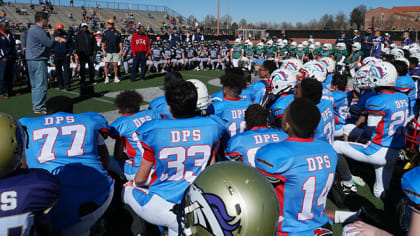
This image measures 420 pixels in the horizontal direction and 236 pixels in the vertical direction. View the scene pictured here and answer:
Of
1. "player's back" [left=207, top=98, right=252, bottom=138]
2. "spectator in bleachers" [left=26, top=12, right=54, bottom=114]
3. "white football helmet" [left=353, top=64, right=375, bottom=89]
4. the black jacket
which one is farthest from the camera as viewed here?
the black jacket

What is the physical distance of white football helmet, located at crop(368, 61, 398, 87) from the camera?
473 centimetres

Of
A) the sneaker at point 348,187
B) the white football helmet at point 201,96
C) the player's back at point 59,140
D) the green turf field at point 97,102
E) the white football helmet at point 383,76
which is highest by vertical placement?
the white football helmet at point 383,76

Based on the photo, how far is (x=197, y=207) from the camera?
1.57 meters

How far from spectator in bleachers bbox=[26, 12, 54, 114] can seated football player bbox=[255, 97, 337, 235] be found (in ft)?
23.2

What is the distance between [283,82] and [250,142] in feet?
6.23

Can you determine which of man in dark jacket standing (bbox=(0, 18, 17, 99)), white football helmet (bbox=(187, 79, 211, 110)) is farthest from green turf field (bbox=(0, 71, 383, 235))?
white football helmet (bbox=(187, 79, 211, 110))

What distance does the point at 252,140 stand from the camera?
3.35 meters

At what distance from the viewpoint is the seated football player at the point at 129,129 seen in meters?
3.85

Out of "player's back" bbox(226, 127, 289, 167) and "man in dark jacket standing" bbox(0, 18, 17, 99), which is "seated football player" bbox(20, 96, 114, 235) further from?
"man in dark jacket standing" bbox(0, 18, 17, 99)

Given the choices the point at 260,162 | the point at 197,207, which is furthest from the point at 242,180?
the point at 260,162

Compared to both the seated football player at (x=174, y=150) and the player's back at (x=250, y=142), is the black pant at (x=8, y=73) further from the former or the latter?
the player's back at (x=250, y=142)

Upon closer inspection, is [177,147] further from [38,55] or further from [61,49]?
[61,49]

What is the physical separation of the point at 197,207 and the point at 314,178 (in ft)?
4.73

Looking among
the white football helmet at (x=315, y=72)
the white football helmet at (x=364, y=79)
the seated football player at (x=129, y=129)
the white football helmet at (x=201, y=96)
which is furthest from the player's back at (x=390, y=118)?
the seated football player at (x=129, y=129)
